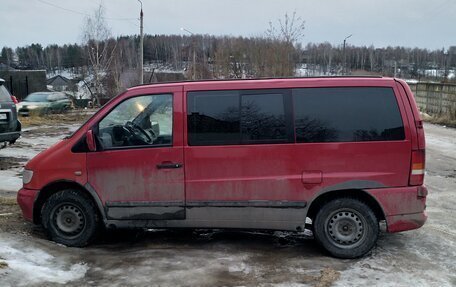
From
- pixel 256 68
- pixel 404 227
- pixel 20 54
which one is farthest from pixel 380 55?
pixel 404 227

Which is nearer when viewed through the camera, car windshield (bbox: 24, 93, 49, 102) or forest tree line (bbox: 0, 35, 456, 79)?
car windshield (bbox: 24, 93, 49, 102)

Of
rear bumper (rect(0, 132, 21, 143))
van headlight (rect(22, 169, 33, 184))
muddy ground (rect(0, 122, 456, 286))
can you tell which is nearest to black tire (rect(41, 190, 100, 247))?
muddy ground (rect(0, 122, 456, 286))

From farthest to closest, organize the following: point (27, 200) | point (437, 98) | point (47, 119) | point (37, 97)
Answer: point (437, 98) → point (37, 97) → point (47, 119) → point (27, 200)

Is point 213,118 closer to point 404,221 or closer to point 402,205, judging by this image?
point 402,205

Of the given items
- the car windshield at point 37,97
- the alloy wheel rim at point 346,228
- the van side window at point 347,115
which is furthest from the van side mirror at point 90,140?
the car windshield at point 37,97

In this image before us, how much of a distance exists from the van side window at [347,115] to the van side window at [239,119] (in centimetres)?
19

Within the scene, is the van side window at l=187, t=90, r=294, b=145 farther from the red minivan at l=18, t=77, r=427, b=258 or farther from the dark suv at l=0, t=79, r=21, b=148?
the dark suv at l=0, t=79, r=21, b=148

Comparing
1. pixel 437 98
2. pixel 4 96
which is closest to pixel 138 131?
pixel 4 96

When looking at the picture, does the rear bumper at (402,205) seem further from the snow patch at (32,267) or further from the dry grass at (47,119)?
the dry grass at (47,119)

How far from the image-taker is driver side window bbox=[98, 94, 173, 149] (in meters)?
5.31

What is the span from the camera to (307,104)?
5188 mm

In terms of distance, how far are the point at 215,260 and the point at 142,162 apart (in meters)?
1.35

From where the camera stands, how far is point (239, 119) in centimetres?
519

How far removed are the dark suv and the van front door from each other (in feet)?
19.7
